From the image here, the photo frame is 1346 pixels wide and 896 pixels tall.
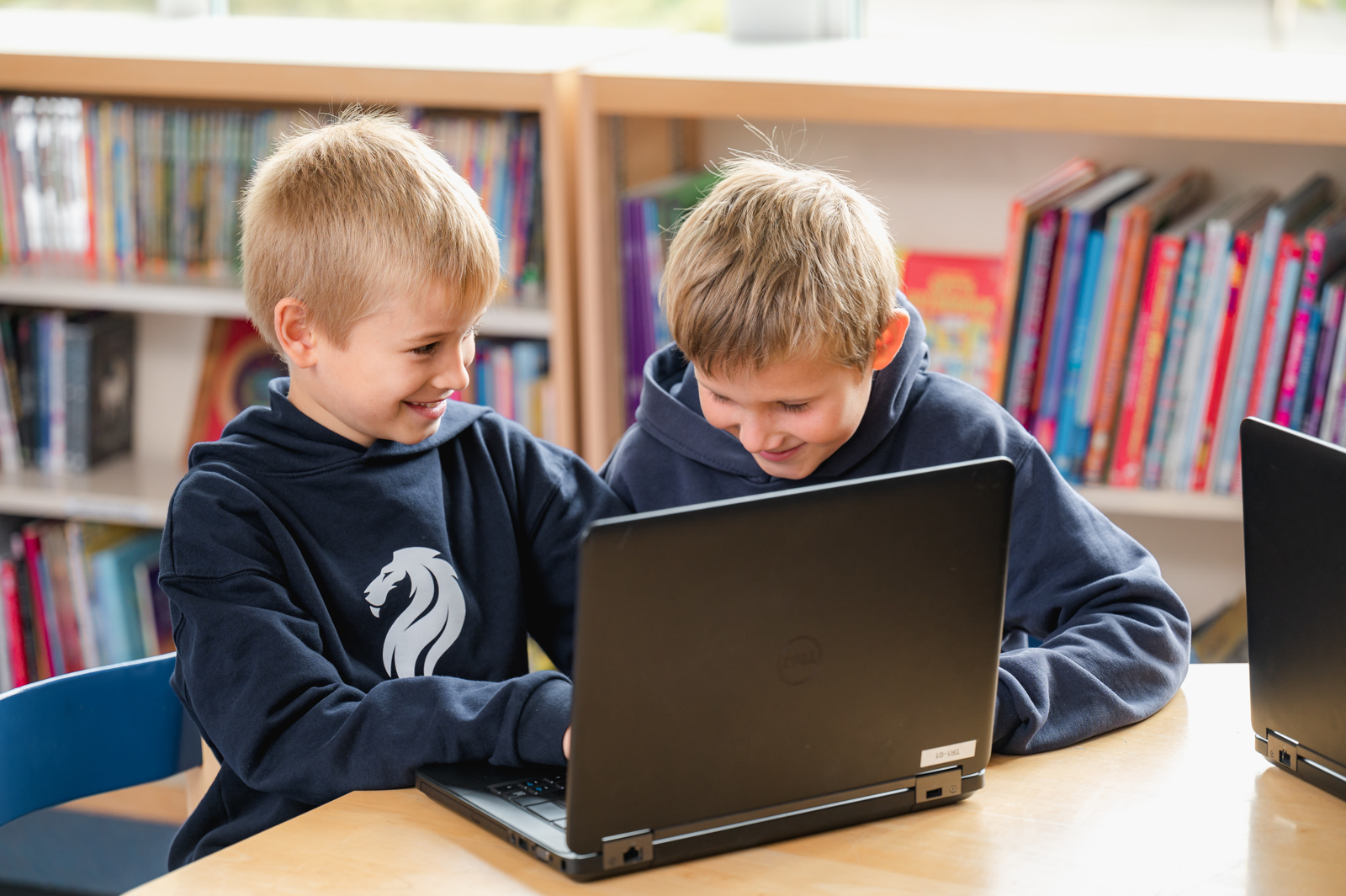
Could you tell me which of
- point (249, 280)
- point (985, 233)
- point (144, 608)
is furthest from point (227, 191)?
point (985, 233)

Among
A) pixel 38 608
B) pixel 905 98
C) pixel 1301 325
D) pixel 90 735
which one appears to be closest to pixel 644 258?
pixel 905 98

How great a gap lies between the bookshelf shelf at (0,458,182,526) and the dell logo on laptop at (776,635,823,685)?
1539 millimetres

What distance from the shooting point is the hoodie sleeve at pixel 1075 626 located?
1.01 meters

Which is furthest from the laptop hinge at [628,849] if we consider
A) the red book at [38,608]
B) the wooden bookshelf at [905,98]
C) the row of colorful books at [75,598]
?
the red book at [38,608]

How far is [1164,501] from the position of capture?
177cm

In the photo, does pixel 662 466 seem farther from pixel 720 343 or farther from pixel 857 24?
pixel 857 24

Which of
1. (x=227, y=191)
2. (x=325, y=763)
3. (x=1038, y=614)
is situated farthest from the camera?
(x=227, y=191)

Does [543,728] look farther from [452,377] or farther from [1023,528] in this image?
[1023,528]

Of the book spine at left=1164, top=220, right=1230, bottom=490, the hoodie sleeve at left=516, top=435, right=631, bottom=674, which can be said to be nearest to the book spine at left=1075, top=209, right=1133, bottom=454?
the book spine at left=1164, top=220, right=1230, bottom=490

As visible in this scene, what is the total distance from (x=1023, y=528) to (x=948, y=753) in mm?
373

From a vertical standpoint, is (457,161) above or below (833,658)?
above

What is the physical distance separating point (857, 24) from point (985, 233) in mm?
388

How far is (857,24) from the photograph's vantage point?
2.05 meters

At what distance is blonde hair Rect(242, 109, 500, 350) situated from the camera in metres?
1.15
